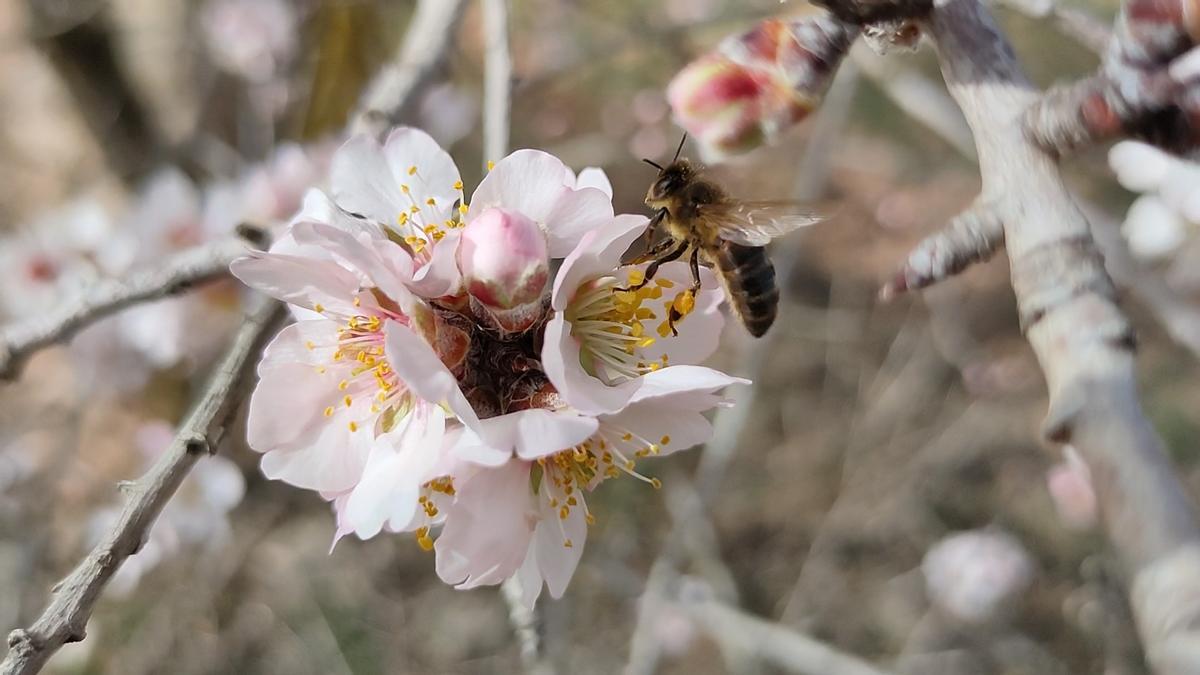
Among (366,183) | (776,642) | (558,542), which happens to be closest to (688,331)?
(558,542)

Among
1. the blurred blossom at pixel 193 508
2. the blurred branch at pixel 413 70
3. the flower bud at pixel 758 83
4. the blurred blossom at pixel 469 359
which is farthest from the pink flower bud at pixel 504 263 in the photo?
the blurred blossom at pixel 193 508

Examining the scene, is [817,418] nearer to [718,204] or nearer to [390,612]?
[390,612]

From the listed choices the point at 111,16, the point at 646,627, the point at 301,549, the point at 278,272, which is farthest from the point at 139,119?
the point at 278,272

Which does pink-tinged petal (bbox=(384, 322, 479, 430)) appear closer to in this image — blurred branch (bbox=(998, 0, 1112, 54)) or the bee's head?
the bee's head

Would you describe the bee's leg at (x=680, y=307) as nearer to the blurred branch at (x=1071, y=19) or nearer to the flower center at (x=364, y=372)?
the flower center at (x=364, y=372)

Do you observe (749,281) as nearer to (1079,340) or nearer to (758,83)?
(758,83)
